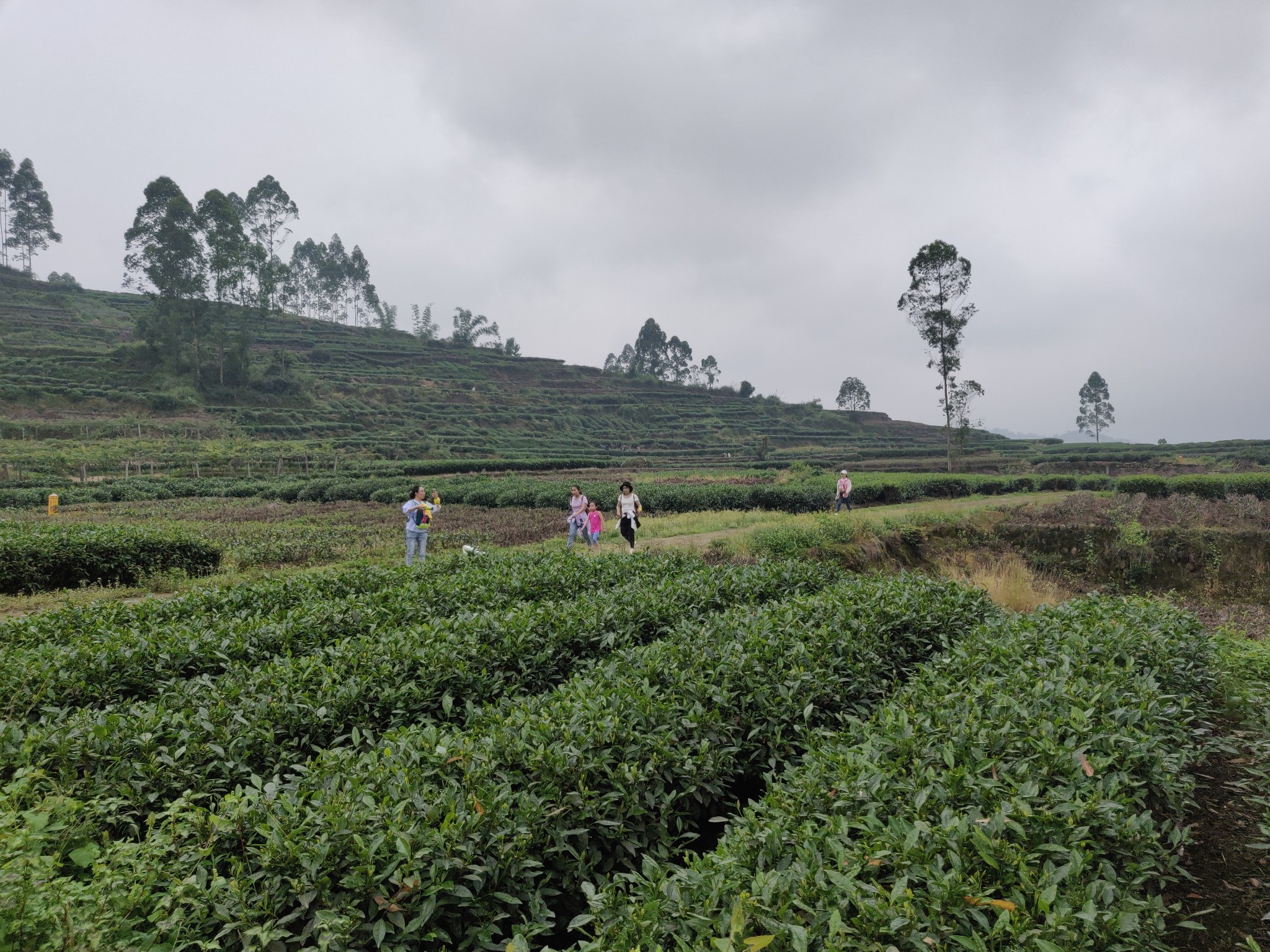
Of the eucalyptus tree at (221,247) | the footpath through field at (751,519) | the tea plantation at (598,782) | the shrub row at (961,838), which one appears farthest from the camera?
the eucalyptus tree at (221,247)

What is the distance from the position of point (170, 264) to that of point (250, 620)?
67318 mm

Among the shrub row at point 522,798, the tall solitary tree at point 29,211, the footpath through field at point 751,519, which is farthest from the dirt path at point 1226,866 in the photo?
the tall solitary tree at point 29,211

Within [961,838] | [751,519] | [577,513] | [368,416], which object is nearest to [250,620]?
[961,838]

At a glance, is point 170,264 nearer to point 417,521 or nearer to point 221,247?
point 221,247

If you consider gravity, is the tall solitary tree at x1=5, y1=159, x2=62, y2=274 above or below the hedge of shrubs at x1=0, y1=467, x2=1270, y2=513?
above

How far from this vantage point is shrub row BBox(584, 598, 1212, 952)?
2160mm

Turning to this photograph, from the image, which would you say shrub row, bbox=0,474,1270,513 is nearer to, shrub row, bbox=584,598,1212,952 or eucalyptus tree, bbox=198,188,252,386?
shrub row, bbox=584,598,1212,952

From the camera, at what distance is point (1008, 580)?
37.5 ft

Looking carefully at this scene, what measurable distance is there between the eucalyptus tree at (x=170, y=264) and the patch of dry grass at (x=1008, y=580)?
6428 cm

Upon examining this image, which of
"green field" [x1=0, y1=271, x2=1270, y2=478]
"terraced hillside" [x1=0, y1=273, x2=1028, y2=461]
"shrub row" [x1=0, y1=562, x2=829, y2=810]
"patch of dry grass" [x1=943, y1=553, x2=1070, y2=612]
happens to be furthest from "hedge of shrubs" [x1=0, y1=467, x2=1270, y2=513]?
"shrub row" [x1=0, y1=562, x2=829, y2=810]

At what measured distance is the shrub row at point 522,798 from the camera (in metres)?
2.54

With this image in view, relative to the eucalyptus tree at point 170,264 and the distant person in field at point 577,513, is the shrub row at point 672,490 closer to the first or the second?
the distant person in field at point 577,513

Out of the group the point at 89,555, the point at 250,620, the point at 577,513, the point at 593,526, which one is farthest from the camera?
the point at 577,513

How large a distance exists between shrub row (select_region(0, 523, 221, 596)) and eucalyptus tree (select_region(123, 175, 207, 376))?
55.1m
